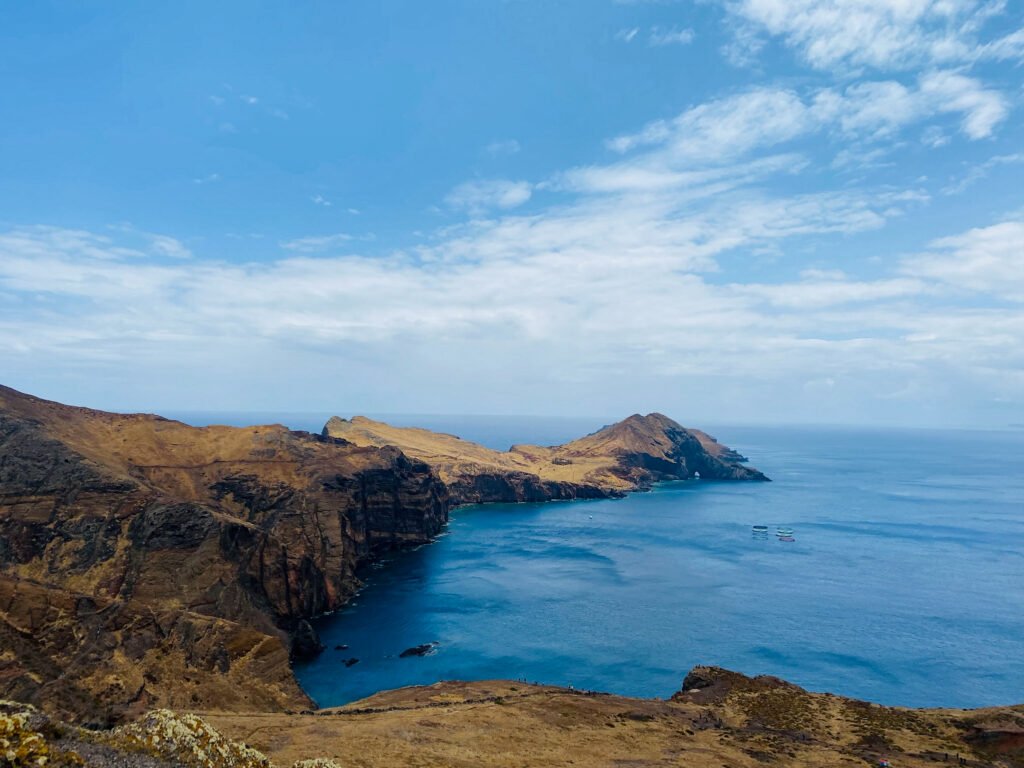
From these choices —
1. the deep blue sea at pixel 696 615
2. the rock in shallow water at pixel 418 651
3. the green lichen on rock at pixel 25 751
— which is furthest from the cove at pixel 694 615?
the green lichen on rock at pixel 25 751

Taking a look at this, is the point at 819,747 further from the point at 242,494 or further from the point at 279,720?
the point at 242,494

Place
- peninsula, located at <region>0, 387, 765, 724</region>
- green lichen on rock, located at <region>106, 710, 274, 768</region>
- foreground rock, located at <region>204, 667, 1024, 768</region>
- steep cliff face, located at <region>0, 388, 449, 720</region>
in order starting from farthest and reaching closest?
steep cliff face, located at <region>0, 388, 449, 720</region>, peninsula, located at <region>0, 387, 765, 724</region>, foreground rock, located at <region>204, 667, 1024, 768</region>, green lichen on rock, located at <region>106, 710, 274, 768</region>

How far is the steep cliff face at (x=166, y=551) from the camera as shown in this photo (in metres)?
60.4

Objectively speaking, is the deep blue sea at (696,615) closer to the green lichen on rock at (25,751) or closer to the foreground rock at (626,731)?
the foreground rock at (626,731)

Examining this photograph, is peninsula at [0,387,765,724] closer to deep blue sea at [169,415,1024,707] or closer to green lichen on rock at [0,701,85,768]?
deep blue sea at [169,415,1024,707]

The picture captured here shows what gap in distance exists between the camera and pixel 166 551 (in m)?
84.9

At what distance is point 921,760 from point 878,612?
77.5 meters

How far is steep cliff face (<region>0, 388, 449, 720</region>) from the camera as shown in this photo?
60375 mm

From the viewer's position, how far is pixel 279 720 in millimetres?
46594

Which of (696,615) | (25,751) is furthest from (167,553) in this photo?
(696,615)

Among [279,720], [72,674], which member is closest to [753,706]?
[279,720]

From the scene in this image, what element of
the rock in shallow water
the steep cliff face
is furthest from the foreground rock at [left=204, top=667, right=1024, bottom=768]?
the rock in shallow water

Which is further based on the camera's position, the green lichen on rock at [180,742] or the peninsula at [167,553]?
the peninsula at [167,553]

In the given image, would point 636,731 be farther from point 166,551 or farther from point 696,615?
point 166,551
